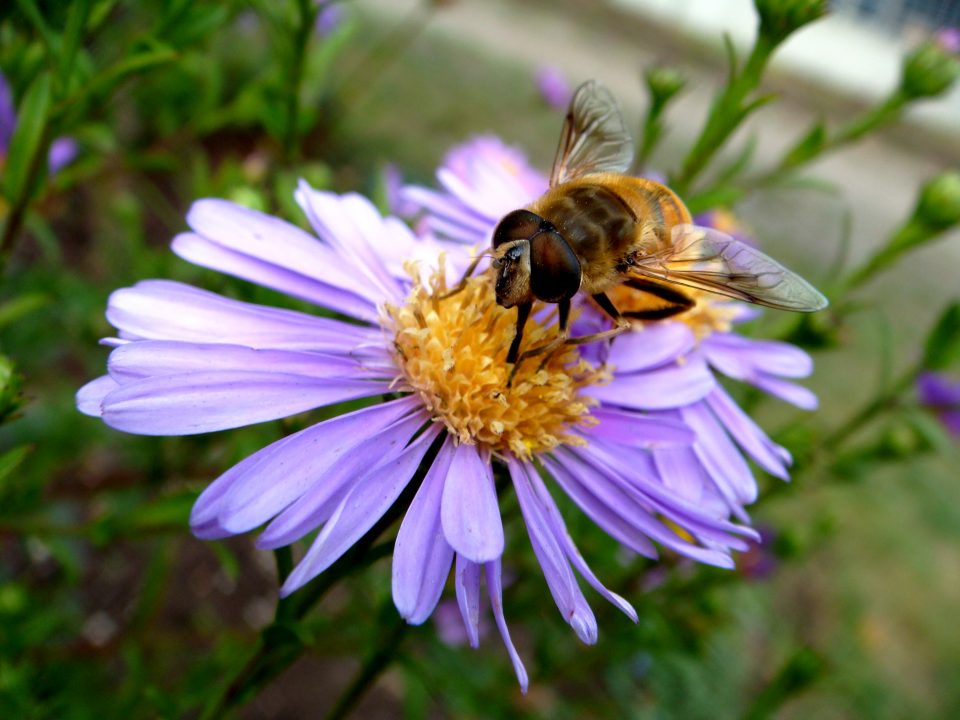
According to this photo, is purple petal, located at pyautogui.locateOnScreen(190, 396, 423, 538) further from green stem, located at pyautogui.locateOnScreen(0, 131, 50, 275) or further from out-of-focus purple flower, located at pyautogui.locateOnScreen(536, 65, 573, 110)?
out-of-focus purple flower, located at pyautogui.locateOnScreen(536, 65, 573, 110)

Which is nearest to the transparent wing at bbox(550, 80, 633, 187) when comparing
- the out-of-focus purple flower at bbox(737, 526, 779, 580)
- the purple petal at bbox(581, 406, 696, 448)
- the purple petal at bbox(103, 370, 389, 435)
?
the purple petal at bbox(581, 406, 696, 448)

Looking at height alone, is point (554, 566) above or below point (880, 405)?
above

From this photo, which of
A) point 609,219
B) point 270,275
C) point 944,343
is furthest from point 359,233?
point 944,343

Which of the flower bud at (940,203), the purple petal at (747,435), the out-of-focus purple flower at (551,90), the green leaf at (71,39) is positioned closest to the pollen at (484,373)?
the purple petal at (747,435)

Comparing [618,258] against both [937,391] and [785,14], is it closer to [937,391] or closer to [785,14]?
[785,14]

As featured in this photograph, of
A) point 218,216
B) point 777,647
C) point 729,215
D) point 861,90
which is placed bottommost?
point 777,647

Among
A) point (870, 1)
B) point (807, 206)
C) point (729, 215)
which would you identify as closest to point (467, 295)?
point (729, 215)

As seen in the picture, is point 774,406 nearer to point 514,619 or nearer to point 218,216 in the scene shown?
point 514,619
